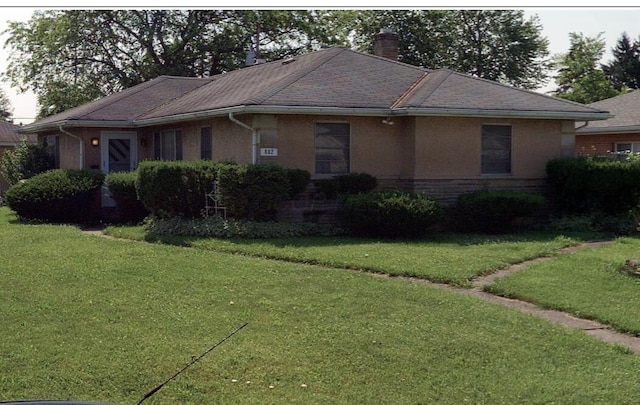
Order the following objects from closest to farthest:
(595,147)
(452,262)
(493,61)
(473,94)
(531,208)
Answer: (452,262)
(531,208)
(473,94)
(595,147)
(493,61)

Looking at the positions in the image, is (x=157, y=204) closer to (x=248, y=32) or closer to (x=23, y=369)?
(x=23, y=369)

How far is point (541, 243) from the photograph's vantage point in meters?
14.7

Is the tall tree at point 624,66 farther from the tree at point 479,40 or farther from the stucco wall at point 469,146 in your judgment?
the stucco wall at point 469,146

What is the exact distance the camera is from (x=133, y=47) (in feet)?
124

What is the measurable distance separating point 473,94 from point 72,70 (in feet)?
81.7

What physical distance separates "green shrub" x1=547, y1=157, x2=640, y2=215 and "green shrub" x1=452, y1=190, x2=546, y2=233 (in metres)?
1.06

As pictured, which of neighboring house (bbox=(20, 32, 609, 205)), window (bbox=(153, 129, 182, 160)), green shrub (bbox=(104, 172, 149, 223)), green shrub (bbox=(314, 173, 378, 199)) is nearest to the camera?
neighboring house (bbox=(20, 32, 609, 205))

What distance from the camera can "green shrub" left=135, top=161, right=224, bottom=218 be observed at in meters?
16.3

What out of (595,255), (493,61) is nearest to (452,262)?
(595,255)

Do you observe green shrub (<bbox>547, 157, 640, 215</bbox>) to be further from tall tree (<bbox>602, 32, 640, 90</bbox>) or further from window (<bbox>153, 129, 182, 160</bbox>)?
tall tree (<bbox>602, 32, 640, 90</bbox>)

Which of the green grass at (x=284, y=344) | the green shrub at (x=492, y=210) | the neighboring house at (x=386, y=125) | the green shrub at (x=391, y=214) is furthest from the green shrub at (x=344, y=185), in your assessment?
the green grass at (x=284, y=344)

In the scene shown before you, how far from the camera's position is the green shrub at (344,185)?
671 inches

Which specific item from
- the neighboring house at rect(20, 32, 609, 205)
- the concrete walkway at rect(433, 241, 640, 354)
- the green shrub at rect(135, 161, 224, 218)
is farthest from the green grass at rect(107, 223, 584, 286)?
the neighboring house at rect(20, 32, 609, 205)

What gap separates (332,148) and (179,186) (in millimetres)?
3528
